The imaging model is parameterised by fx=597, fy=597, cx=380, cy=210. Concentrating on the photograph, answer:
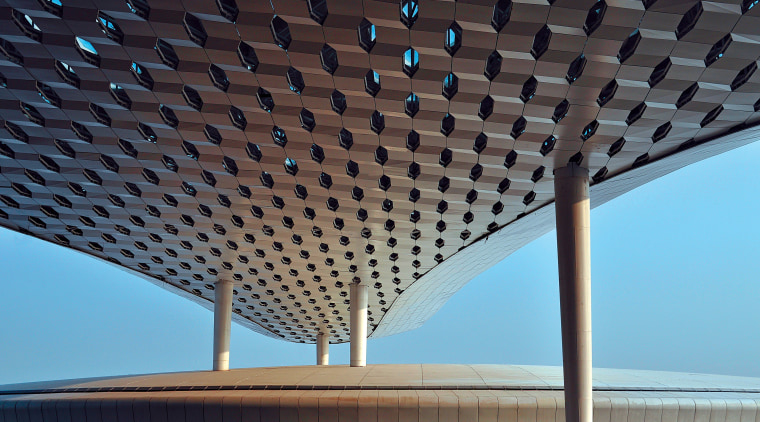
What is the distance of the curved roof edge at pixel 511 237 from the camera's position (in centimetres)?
2197

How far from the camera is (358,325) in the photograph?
41250mm

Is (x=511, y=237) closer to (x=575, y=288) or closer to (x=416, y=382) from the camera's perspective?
(x=416, y=382)

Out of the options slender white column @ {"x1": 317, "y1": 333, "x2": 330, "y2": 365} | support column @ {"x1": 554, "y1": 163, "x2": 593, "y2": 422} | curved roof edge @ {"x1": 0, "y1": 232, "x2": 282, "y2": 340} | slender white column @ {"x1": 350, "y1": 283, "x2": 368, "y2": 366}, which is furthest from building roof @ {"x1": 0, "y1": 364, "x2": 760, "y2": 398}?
slender white column @ {"x1": 317, "y1": 333, "x2": 330, "y2": 365}

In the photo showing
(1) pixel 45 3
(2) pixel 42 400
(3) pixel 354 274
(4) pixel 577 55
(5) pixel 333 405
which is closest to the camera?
(1) pixel 45 3

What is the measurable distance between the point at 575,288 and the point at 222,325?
26698mm

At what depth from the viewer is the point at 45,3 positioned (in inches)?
634

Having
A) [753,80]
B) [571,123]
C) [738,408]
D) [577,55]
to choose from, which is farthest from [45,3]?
[738,408]

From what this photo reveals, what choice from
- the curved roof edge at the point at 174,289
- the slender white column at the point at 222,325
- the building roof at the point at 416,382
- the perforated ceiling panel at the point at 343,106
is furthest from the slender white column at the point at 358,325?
the curved roof edge at the point at 174,289

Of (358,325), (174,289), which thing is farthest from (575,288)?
(174,289)

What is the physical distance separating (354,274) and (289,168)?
16.7 m

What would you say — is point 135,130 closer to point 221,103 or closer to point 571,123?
point 221,103

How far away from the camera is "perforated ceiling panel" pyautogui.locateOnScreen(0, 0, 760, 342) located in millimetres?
16312

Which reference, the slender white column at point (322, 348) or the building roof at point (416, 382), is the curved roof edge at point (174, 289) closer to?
the slender white column at point (322, 348)

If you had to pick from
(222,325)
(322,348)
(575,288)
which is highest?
(222,325)
